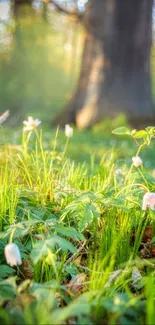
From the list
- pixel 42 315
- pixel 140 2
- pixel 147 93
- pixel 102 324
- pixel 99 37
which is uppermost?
pixel 140 2

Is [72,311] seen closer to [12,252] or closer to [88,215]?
[12,252]

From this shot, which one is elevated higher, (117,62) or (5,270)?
(117,62)

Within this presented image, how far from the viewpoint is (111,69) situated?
10.2 m

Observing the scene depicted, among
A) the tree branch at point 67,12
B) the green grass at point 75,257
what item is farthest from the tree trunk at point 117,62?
the green grass at point 75,257

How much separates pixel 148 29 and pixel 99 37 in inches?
45.8

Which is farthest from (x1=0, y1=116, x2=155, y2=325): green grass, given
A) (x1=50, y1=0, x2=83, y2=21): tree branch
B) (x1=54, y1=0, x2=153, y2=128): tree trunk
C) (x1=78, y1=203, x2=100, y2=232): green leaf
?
(x1=50, y1=0, x2=83, y2=21): tree branch

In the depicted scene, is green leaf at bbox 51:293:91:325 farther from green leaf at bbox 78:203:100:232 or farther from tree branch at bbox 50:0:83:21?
tree branch at bbox 50:0:83:21

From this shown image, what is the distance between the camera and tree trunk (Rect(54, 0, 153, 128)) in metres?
A: 9.97

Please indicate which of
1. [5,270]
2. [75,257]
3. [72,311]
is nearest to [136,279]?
[75,257]

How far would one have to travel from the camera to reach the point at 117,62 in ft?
33.4

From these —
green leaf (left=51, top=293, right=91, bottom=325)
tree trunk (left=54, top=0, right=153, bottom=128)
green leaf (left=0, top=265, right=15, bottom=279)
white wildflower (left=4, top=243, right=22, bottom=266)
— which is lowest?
green leaf (left=0, top=265, right=15, bottom=279)

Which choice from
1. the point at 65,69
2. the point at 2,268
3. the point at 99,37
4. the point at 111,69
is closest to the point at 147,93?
the point at 111,69

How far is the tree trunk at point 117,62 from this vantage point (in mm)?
9969

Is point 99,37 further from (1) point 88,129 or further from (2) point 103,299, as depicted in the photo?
(2) point 103,299
